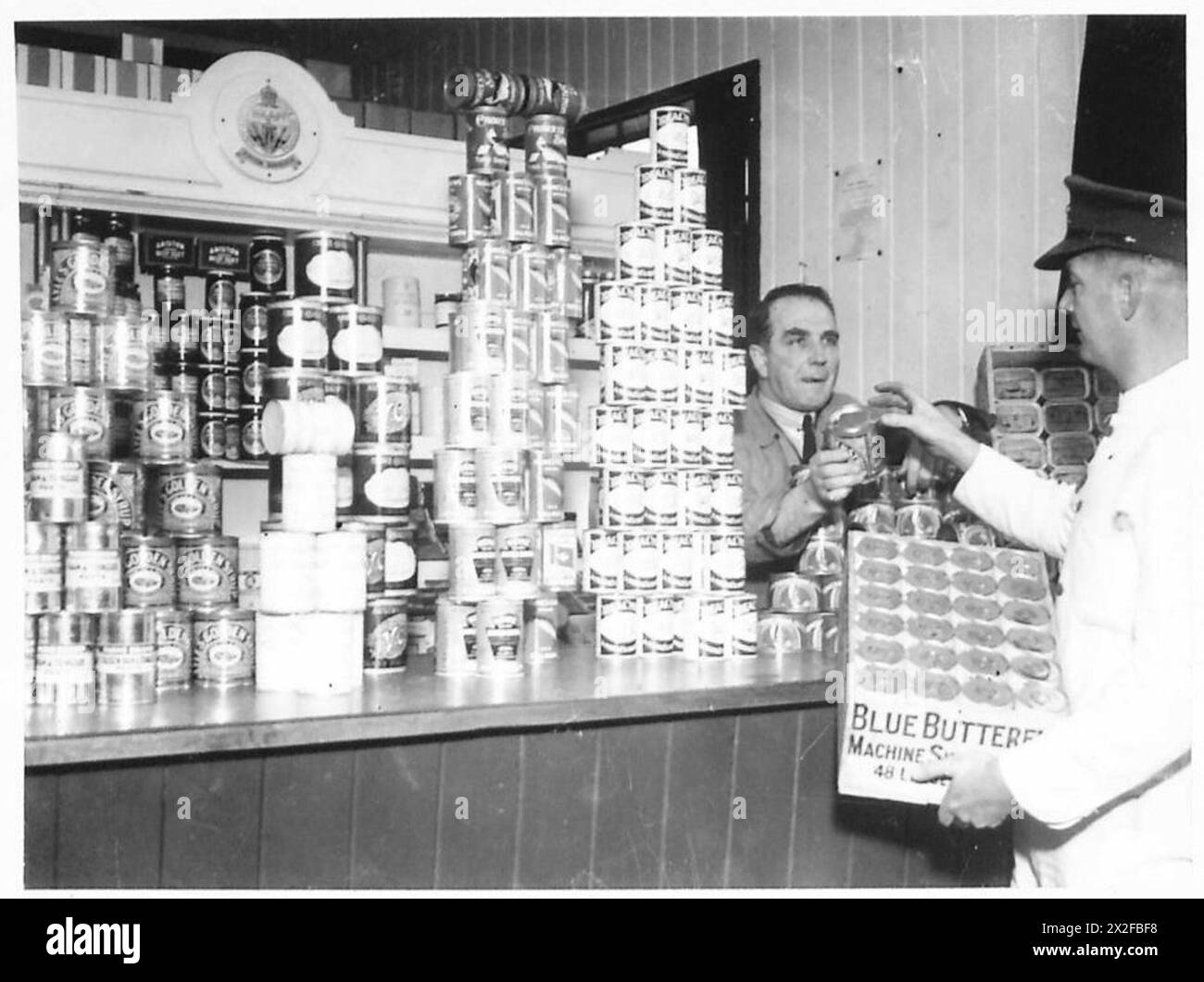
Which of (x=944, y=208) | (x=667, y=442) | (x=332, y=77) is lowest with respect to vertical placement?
(x=667, y=442)

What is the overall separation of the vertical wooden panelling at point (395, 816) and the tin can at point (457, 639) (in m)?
0.29

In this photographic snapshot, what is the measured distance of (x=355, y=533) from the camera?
209 cm

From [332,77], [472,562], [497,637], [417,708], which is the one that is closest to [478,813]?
[417,708]

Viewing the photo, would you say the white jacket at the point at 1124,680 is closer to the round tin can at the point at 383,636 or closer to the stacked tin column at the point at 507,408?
the stacked tin column at the point at 507,408

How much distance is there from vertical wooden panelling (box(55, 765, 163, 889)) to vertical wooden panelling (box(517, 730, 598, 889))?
54cm

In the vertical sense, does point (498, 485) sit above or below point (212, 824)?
above

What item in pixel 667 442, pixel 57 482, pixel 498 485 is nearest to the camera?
pixel 57 482

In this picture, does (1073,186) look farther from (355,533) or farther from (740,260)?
(740,260)

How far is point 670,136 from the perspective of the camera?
2.61 metres

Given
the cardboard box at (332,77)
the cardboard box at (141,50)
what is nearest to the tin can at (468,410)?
the cardboard box at (141,50)

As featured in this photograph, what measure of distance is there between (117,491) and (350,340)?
476mm

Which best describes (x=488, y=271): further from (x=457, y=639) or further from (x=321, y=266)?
(x=457, y=639)

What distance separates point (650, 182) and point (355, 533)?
97 centimetres
